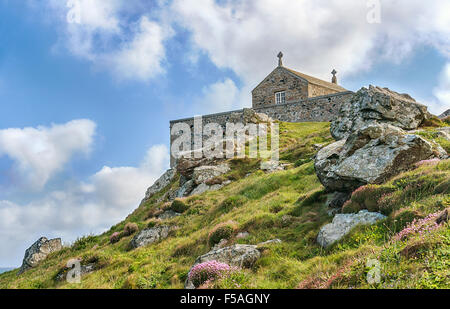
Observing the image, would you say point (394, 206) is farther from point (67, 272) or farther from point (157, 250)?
point (67, 272)

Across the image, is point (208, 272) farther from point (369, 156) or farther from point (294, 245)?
point (369, 156)

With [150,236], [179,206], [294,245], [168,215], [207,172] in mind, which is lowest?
[294,245]

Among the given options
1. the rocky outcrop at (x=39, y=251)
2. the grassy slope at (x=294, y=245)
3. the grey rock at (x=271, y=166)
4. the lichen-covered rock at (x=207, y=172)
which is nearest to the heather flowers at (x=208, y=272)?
the grassy slope at (x=294, y=245)

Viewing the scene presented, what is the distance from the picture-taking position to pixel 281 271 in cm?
1057

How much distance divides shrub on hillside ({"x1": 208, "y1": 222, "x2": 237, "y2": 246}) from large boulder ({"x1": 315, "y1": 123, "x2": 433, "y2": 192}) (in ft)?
14.5

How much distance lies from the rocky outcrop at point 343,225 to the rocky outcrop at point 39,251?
22.7m

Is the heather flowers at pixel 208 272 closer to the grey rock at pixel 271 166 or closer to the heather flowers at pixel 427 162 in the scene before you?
the heather flowers at pixel 427 162

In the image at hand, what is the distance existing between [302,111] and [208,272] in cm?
3943

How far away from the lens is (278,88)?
58.7 m

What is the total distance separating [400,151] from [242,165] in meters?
16.6

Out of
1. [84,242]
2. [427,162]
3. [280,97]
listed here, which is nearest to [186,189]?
[84,242]

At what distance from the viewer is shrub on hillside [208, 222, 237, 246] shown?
15.4 metres

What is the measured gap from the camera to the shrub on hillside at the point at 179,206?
2320 centimetres

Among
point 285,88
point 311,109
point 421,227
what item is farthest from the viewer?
point 285,88
